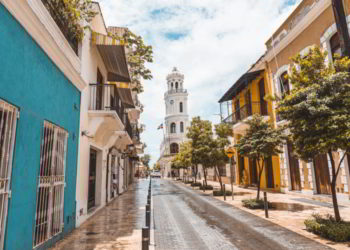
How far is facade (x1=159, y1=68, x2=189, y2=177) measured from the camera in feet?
193

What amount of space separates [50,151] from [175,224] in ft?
15.2

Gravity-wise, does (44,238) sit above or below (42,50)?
below

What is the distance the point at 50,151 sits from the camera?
19.4 ft

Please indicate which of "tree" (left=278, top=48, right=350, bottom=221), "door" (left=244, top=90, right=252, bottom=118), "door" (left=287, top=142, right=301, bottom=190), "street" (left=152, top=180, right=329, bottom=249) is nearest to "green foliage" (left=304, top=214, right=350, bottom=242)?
"tree" (left=278, top=48, right=350, bottom=221)

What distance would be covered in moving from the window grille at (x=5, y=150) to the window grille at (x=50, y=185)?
1.18 metres

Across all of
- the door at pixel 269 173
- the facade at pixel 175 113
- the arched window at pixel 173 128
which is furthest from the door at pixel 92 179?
Answer: the arched window at pixel 173 128

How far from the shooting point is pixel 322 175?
1251 cm

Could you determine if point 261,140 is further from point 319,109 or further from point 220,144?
point 220,144

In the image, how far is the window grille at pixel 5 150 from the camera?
3949 millimetres

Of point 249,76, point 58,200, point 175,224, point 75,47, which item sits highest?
A: point 249,76

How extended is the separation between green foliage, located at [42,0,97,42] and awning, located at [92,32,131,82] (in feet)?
3.67

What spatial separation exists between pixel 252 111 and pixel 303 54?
7.13m

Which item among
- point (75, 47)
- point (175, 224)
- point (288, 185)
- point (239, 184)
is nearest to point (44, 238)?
point (175, 224)

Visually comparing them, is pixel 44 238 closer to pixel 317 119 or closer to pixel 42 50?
pixel 42 50
